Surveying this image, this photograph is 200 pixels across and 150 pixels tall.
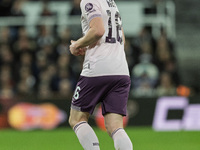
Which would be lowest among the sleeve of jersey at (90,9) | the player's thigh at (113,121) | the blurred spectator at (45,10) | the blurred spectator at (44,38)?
the blurred spectator at (44,38)

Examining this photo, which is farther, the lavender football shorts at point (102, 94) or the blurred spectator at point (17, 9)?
the blurred spectator at point (17, 9)

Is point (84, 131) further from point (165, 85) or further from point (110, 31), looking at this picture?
point (165, 85)

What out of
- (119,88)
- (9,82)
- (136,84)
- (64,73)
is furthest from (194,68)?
(119,88)

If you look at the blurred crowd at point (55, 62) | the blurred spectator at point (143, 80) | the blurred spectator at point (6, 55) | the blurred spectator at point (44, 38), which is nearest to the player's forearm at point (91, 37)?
the blurred crowd at point (55, 62)

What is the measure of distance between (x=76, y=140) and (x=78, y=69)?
368cm

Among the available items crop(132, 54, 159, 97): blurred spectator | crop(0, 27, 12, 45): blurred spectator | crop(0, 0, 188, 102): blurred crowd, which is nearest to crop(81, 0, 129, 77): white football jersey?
crop(0, 0, 188, 102): blurred crowd

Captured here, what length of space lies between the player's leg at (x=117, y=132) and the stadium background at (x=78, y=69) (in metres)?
3.63

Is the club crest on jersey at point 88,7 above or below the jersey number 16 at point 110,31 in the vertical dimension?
above

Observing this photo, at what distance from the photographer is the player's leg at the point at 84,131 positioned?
5.01 metres

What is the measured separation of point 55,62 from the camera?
12.8 meters

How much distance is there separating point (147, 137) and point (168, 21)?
5.01m

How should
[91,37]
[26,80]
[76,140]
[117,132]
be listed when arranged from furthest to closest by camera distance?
[26,80], [76,140], [117,132], [91,37]

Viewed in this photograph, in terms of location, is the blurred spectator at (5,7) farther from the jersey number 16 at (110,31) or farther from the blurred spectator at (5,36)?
the jersey number 16 at (110,31)

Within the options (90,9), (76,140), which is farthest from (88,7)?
(76,140)
